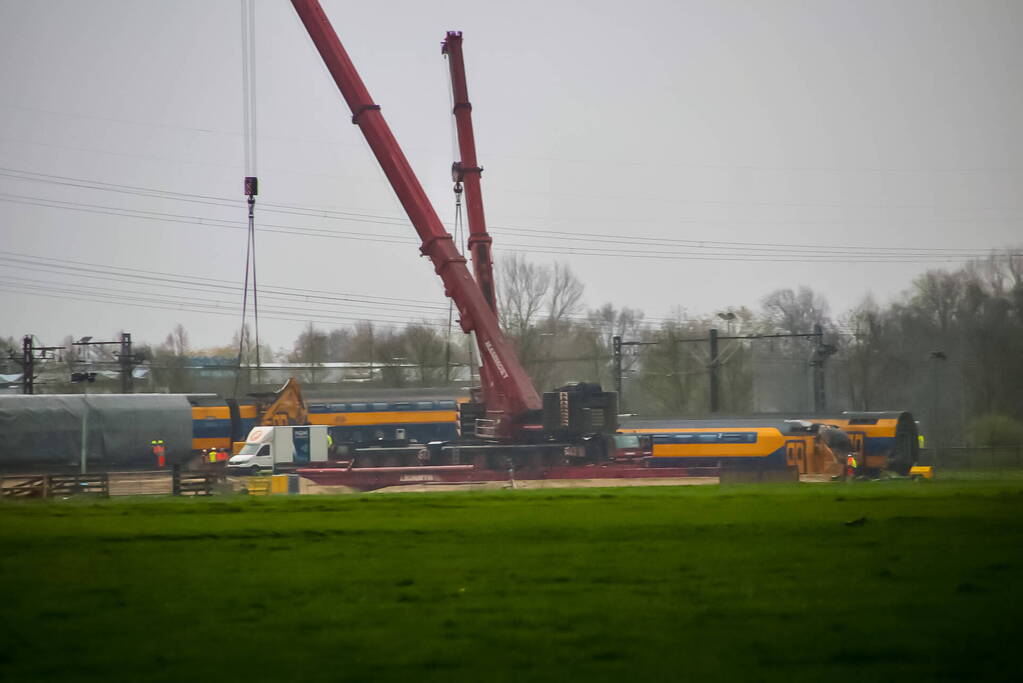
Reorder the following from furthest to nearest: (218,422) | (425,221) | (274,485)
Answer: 1. (218,422)
2. (425,221)
3. (274,485)

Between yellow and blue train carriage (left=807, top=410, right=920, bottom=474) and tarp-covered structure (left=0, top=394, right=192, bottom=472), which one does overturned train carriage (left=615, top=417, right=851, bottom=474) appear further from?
tarp-covered structure (left=0, top=394, right=192, bottom=472)

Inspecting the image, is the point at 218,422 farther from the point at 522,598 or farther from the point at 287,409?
the point at 522,598

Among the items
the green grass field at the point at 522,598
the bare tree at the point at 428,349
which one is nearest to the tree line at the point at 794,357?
the bare tree at the point at 428,349

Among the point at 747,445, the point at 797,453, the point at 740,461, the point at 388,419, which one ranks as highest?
the point at 388,419

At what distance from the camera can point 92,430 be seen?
57.1 metres

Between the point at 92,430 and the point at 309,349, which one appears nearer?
the point at 92,430

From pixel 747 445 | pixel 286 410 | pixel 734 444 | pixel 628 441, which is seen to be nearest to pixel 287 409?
pixel 286 410

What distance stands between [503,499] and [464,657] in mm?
16458

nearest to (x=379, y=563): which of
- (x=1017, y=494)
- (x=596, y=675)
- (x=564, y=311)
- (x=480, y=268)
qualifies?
(x=596, y=675)

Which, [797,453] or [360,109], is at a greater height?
[360,109]

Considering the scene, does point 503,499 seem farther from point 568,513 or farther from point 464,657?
point 464,657

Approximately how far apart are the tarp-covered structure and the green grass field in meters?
37.8

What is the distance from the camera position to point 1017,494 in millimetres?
24703

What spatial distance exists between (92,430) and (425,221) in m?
23.0
